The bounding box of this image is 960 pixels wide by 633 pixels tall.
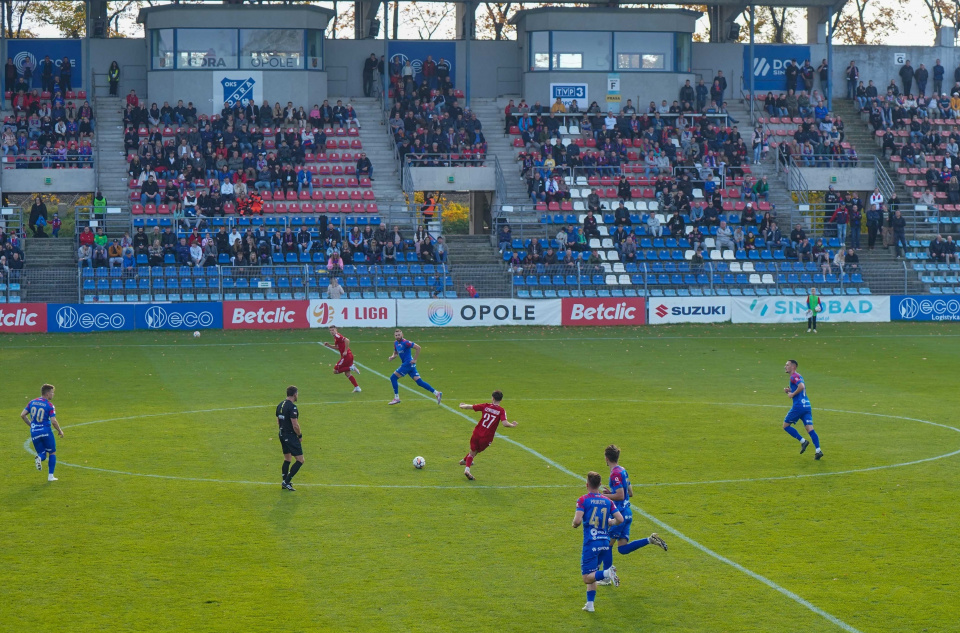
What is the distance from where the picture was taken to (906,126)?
60625mm

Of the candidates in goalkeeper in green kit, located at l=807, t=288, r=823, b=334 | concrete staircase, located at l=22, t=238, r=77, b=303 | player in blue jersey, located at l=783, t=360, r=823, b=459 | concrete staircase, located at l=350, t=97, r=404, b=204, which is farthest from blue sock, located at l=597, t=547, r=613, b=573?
concrete staircase, located at l=350, t=97, r=404, b=204

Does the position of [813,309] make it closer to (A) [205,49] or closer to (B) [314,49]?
(B) [314,49]

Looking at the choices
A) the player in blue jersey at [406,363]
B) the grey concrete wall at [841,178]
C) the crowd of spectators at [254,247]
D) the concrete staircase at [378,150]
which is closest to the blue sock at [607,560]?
the player in blue jersey at [406,363]

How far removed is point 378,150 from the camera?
56.0 metres

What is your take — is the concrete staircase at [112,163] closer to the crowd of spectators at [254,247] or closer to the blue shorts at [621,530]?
the crowd of spectators at [254,247]

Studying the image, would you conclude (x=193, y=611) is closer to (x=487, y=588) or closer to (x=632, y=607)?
(x=487, y=588)

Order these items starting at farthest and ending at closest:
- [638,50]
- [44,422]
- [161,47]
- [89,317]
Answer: [638,50]
[161,47]
[89,317]
[44,422]

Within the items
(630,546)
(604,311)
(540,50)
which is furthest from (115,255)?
(630,546)

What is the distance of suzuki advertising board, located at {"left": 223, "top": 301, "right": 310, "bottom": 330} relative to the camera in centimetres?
4322

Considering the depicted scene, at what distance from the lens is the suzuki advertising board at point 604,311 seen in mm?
45000

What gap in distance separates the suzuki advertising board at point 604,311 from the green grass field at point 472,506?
13251mm

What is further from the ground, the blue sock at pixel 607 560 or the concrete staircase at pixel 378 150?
the concrete staircase at pixel 378 150

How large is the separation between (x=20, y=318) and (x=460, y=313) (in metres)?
15.5

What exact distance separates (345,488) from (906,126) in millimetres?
50480
